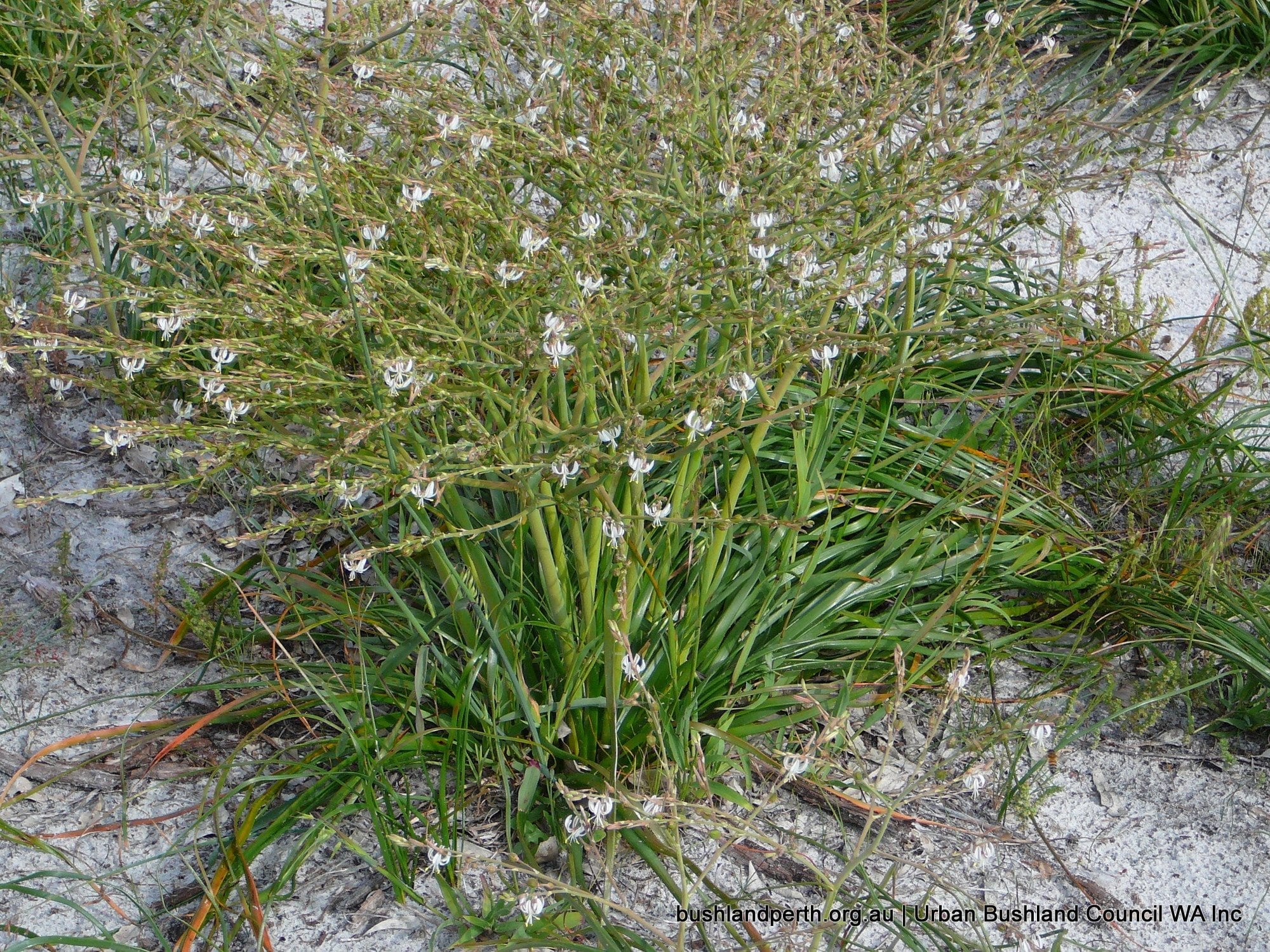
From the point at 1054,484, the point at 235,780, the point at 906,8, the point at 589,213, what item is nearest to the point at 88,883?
the point at 235,780

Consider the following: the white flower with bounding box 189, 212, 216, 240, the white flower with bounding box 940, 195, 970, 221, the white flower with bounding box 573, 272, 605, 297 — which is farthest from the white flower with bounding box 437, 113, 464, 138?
the white flower with bounding box 940, 195, 970, 221

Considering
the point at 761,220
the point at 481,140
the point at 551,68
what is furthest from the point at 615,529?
the point at 551,68

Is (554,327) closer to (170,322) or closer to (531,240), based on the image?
(531,240)

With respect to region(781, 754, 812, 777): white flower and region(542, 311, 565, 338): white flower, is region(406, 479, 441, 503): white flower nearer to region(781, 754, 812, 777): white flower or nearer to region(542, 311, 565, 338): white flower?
region(542, 311, 565, 338): white flower

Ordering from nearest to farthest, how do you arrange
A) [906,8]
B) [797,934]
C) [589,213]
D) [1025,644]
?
[797,934], [589,213], [1025,644], [906,8]

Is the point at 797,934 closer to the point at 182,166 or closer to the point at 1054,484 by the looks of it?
the point at 1054,484
